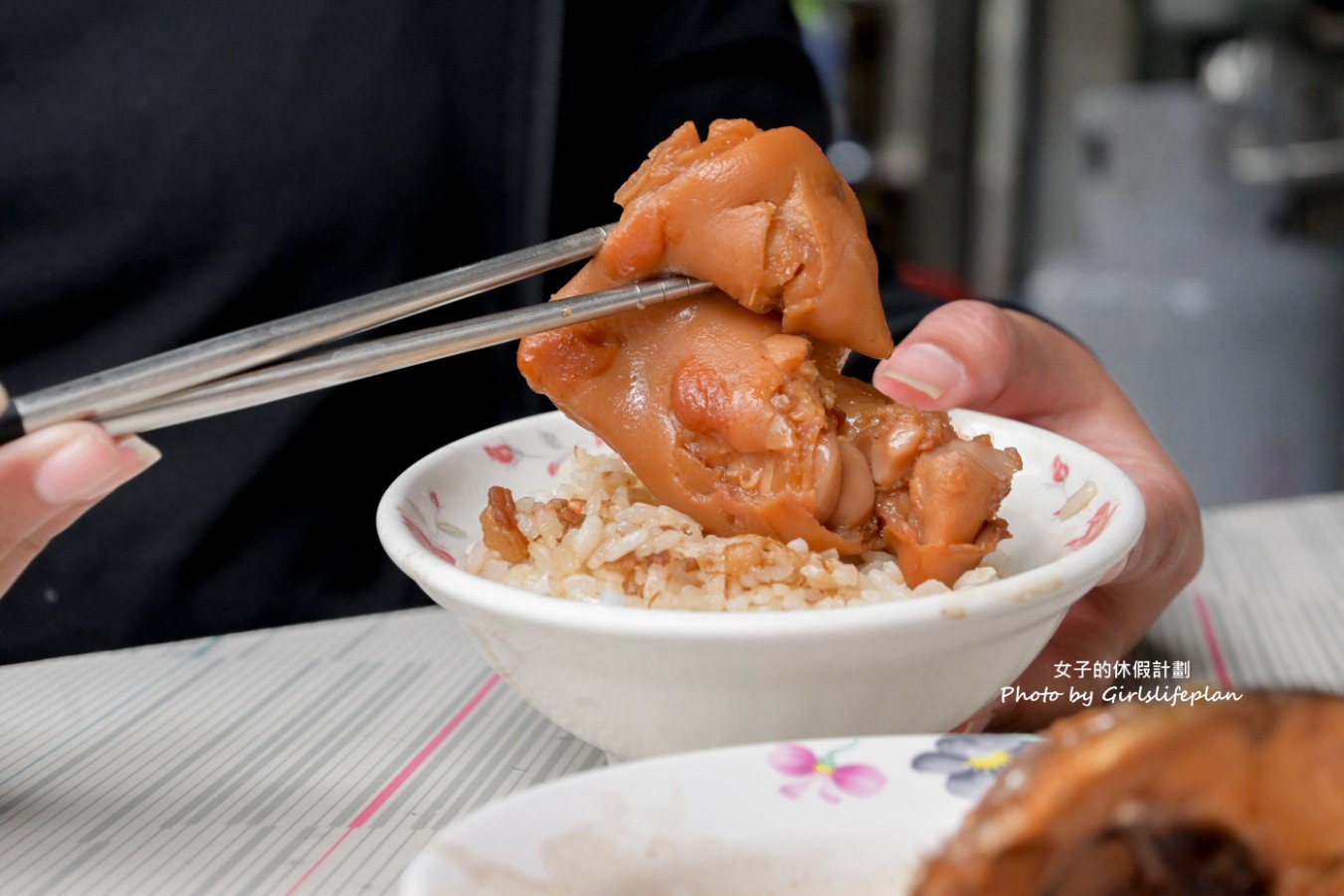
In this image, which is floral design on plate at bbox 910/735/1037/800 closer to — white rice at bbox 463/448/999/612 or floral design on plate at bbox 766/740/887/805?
floral design on plate at bbox 766/740/887/805

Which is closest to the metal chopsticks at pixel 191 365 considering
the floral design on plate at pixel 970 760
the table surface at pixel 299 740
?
the table surface at pixel 299 740

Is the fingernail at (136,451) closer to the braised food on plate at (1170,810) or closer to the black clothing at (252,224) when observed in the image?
the braised food on plate at (1170,810)

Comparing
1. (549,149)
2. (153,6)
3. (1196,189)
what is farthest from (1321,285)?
(153,6)

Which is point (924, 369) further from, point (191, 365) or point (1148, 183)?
point (1148, 183)

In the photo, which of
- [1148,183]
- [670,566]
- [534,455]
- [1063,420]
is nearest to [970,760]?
A: [670,566]

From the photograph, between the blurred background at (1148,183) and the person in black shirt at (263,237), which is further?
the blurred background at (1148,183)

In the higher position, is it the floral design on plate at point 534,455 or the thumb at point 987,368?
the thumb at point 987,368
